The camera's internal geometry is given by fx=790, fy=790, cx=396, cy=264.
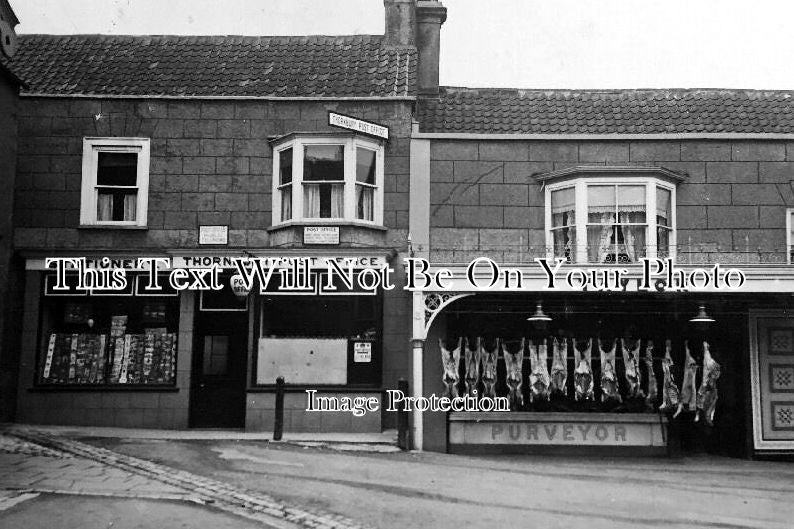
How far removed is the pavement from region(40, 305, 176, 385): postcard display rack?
1647 millimetres

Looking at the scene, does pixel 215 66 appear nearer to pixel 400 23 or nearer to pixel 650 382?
pixel 400 23

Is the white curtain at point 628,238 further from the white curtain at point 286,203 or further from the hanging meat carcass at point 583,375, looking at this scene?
the white curtain at point 286,203

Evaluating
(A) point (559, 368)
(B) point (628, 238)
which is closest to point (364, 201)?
(A) point (559, 368)

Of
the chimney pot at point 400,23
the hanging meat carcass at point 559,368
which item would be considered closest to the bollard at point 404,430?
the hanging meat carcass at point 559,368

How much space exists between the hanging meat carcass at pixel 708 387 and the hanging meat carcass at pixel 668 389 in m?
0.41

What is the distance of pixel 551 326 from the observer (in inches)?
623

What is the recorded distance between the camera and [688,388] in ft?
48.1

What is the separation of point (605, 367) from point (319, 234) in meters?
6.11

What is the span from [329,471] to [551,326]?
5955mm

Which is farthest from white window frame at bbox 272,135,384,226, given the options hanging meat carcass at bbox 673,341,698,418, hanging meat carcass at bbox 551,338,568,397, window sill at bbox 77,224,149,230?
hanging meat carcass at bbox 673,341,698,418

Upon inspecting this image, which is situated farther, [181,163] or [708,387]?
[181,163]

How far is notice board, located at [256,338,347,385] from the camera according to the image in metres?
→ 15.6

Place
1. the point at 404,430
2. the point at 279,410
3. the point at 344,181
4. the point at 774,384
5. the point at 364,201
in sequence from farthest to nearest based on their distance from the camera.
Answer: the point at 364,201, the point at 344,181, the point at 774,384, the point at 279,410, the point at 404,430

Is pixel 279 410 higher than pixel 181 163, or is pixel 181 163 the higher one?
pixel 181 163
